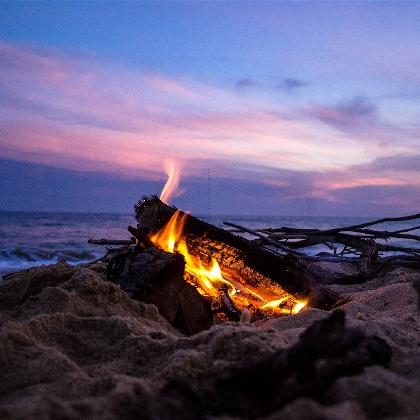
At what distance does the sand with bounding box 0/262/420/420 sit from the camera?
1521 mm

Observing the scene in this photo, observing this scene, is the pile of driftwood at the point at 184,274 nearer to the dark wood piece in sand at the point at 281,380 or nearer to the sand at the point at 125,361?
the sand at the point at 125,361

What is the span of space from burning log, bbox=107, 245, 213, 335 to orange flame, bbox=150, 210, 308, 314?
491 millimetres

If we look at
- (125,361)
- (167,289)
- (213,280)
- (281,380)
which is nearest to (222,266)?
(213,280)

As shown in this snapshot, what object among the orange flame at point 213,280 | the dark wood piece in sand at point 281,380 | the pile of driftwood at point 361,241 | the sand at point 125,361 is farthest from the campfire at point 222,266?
the dark wood piece in sand at point 281,380

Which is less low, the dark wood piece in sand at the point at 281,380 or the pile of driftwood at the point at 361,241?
the pile of driftwood at the point at 361,241

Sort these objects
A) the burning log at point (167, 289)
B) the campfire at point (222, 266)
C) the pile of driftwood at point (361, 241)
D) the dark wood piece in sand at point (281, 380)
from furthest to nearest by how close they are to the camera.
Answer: the pile of driftwood at point (361, 241) → the campfire at point (222, 266) → the burning log at point (167, 289) → the dark wood piece in sand at point (281, 380)

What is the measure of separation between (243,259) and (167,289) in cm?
93

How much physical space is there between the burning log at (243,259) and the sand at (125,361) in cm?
65

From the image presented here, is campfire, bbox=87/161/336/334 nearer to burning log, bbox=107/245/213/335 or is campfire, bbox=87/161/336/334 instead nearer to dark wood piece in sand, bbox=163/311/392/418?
burning log, bbox=107/245/213/335

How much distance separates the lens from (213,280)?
15.3 ft

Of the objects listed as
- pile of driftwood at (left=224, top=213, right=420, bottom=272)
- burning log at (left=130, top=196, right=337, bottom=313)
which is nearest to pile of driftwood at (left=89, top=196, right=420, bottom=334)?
burning log at (left=130, top=196, right=337, bottom=313)

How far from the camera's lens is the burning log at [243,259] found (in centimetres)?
443

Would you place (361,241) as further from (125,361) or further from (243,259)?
(125,361)

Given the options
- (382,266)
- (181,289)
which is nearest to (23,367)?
(181,289)
